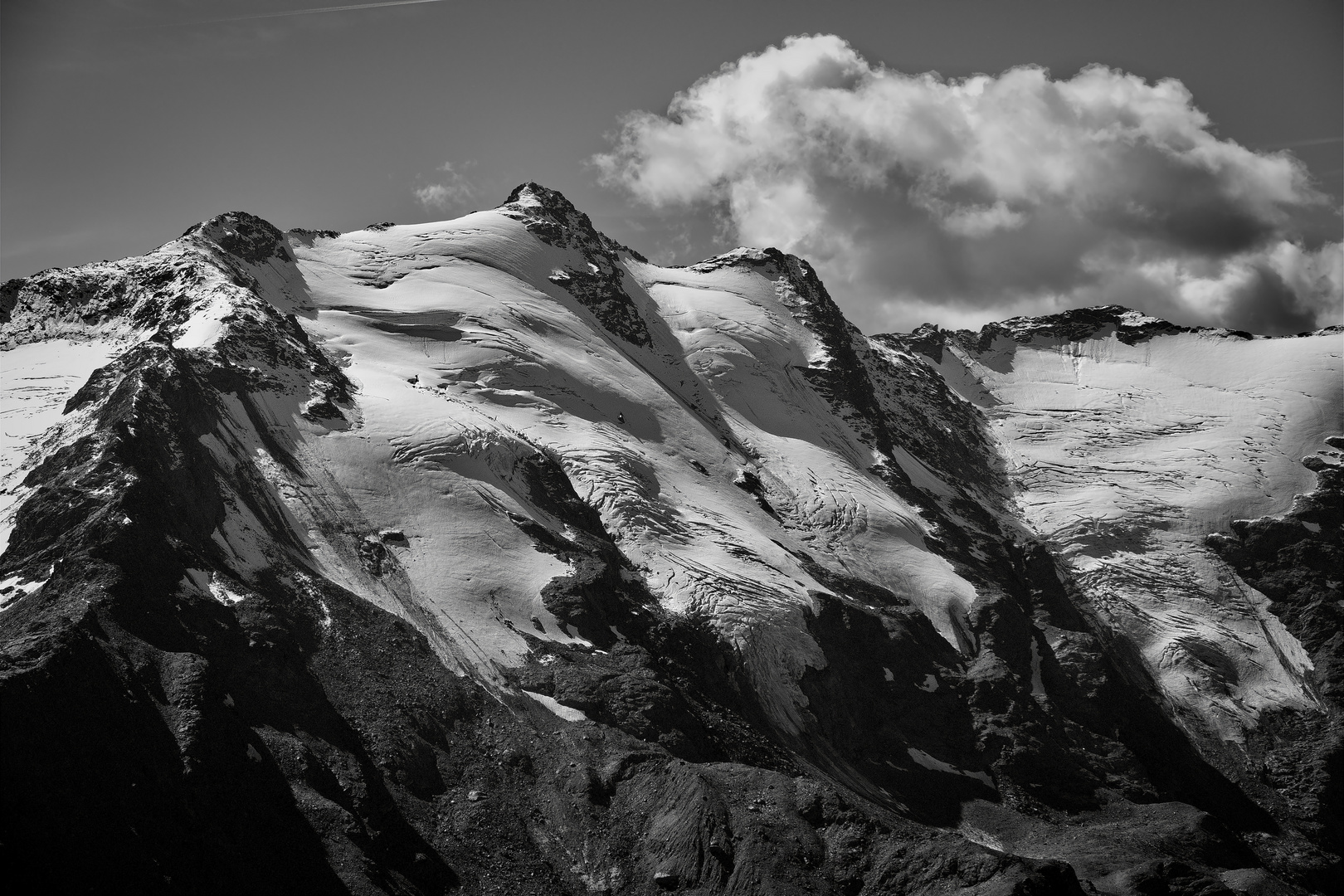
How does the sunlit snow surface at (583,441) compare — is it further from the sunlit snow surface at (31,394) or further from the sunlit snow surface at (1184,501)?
the sunlit snow surface at (1184,501)

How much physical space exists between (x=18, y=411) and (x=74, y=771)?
161ft

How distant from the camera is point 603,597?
380ft

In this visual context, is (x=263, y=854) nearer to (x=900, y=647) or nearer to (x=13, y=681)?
(x=13, y=681)

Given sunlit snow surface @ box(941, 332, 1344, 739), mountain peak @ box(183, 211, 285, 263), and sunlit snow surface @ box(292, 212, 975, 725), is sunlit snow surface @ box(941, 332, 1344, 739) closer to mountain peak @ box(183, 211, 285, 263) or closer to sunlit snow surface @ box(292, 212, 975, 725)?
sunlit snow surface @ box(292, 212, 975, 725)

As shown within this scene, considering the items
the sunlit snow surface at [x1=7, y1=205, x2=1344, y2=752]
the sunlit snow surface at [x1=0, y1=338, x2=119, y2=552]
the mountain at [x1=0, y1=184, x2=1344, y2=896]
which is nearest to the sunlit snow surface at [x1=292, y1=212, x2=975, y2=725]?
the sunlit snow surface at [x1=7, y1=205, x2=1344, y2=752]

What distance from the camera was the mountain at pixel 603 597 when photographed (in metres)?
86.9

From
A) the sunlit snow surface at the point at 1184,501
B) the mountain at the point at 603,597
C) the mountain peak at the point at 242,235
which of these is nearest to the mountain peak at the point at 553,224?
the mountain at the point at 603,597

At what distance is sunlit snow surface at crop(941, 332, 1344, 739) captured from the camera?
145750mm

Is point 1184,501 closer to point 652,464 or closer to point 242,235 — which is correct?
point 652,464

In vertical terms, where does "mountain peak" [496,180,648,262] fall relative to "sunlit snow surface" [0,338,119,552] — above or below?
above

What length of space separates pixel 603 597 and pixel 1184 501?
88.4m

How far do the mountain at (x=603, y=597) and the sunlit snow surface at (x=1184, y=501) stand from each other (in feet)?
1.97

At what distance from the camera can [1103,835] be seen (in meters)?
111

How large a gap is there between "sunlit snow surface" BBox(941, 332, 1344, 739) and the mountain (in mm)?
599
